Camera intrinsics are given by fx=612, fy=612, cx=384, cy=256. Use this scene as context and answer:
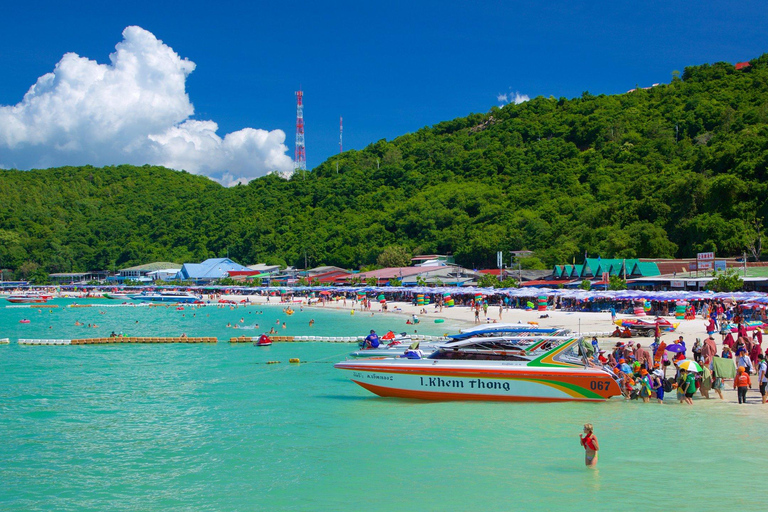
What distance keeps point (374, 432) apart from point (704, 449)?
7441 mm

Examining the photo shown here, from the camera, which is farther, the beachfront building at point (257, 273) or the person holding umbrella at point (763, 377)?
A: the beachfront building at point (257, 273)

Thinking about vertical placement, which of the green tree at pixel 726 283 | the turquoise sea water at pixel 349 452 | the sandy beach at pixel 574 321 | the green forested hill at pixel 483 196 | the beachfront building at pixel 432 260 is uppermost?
the green forested hill at pixel 483 196

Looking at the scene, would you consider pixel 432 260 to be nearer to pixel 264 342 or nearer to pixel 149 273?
pixel 264 342

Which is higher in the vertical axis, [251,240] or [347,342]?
[251,240]

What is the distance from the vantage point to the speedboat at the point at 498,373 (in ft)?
53.9

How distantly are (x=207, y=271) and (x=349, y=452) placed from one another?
10848cm

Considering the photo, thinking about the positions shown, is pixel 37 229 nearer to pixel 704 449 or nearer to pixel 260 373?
pixel 260 373

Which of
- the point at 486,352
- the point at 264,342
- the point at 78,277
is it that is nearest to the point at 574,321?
the point at 264,342

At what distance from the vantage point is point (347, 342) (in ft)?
113

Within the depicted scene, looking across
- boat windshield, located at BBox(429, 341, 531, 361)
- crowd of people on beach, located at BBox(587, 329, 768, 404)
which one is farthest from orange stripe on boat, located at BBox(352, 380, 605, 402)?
crowd of people on beach, located at BBox(587, 329, 768, 404)

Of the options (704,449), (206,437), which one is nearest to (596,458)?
(704,449)

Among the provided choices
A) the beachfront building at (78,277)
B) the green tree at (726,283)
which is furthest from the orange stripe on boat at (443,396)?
the beachfront building at (78,277)

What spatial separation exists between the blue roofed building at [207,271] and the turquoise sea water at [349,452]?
94.2 metres

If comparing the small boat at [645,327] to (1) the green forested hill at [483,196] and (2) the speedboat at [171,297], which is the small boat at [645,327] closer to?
(1) the green forested hill at [483,196]
